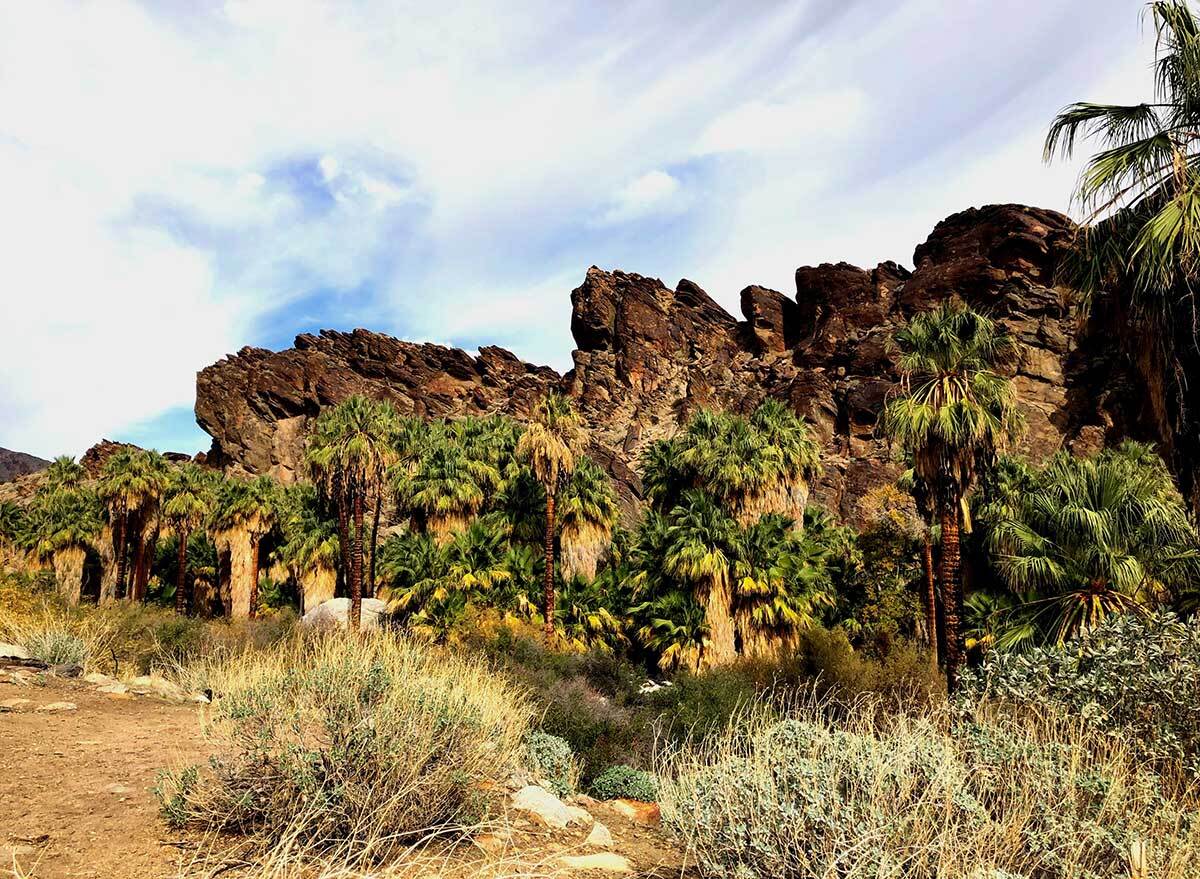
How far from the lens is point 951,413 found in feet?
55.5

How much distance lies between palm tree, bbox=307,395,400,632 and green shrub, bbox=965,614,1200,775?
2570 cm

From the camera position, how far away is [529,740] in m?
10.1

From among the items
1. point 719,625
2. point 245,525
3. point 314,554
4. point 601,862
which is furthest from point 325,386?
point 601,862

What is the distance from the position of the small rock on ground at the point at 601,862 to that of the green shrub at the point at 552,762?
8.18 feet

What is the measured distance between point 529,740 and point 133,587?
41.2 m

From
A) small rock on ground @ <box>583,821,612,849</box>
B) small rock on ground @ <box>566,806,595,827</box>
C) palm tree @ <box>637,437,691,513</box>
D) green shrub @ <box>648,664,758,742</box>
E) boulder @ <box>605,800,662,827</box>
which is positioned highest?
palm tree @ <box>637,437,691,513</box>

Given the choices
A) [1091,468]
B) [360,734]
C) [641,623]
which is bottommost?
[641,623]

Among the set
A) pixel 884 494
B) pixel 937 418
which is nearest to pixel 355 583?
pixel 937 418

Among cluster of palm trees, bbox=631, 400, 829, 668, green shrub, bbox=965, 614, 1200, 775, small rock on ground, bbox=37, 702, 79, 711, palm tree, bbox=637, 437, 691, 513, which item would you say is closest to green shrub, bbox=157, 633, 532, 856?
small rock on ground, bbox=37, 702, 79, 711

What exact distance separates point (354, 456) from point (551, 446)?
875 cm

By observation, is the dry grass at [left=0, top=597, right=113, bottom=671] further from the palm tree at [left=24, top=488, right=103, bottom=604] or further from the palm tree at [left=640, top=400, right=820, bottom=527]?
the palm tree at [left=24, top=488, right=103, bottom=604]

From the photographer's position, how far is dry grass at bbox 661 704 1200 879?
4.39m

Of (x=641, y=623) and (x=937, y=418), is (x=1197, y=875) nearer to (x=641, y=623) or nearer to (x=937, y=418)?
(x=937, y=418)

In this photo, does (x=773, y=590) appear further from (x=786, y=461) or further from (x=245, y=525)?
(x=245, y=525)
